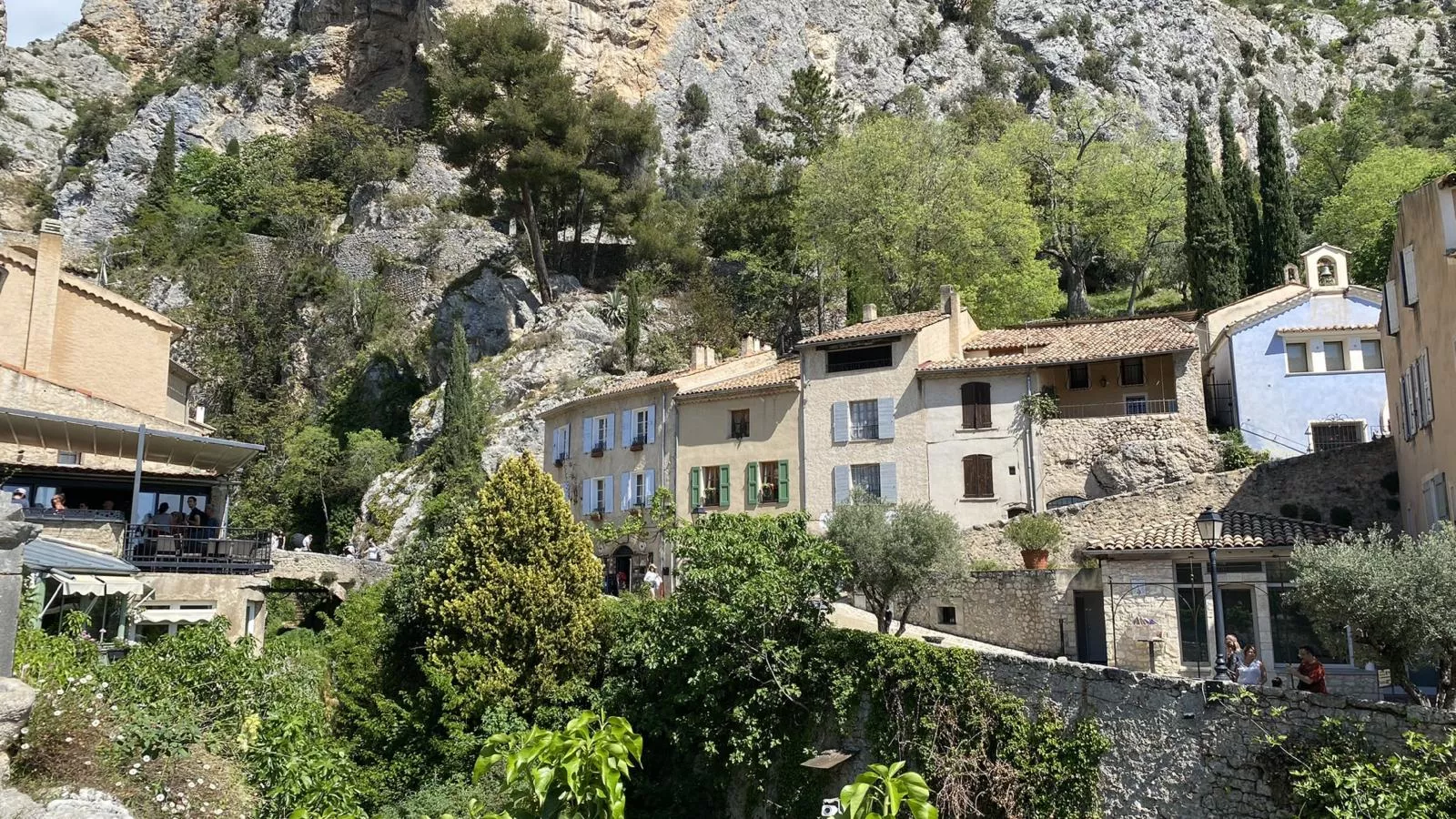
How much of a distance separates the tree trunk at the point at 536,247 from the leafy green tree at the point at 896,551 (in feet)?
110

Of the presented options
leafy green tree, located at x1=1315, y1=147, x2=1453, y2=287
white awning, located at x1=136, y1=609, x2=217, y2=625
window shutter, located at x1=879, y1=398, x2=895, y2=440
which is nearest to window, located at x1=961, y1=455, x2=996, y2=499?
window shutter, located at x1=879, y1=398, x2=895, y2=440

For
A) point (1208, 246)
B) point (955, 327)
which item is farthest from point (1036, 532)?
point (1208, 246)

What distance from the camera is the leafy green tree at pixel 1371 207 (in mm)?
47812

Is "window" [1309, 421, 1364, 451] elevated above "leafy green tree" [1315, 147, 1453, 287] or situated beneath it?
situated beneath

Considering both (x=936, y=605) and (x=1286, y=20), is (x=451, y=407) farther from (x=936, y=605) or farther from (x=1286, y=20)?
(x=1286, y=20)

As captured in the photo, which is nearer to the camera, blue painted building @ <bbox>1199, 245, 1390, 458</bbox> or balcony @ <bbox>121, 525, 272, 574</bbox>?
balcony @ <bbox>121, 525, 272, 574</bbox>

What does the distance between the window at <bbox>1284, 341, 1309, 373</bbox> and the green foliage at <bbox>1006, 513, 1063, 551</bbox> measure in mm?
11035

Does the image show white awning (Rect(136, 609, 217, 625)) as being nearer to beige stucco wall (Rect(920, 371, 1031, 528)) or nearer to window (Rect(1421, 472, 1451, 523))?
beige stucco wall (Rect(920, 371, 1031, 528))

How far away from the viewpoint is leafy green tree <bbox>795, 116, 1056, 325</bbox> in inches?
1716

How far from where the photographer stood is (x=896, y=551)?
23.6m

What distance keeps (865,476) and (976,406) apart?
13.2 feet

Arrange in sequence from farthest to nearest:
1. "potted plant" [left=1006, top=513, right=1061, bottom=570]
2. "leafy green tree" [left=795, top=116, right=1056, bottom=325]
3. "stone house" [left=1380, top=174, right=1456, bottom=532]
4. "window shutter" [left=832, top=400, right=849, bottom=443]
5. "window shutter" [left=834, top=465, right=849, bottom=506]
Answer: "leafy green tree" [left=795, top=116, right=1056, bottom=325] < "window shutter" [left=832, top=400, right=849, bottom=443] < "window shutter" [left=834, top=465, right=849, bottom=506] < "potted plant" [left=1006, top=513, right=1061, bottom=570] < "stone house" [left=1380, top=174, right=1456, bottom=532]

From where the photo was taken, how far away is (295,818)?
5.36m

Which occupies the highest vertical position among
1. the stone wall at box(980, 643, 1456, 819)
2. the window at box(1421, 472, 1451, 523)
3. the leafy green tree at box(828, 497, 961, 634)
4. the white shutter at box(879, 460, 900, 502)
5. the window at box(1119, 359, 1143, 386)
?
the window at box(1119, 359, 1143, 386)
